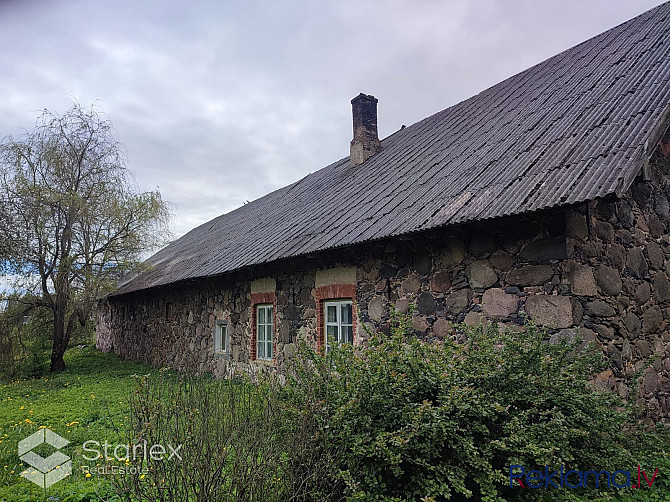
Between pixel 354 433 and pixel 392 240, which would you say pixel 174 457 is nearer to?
pixel 354 433

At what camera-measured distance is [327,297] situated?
7.48m

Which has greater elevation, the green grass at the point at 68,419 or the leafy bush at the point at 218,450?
the leafy bush at the point at 218,450

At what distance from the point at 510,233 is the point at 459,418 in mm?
2413

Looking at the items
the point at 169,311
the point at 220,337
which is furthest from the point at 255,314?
the point at 169,311

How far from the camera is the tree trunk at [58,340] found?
1299 cm

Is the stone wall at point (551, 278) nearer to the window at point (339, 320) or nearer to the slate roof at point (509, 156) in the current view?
the window at point (339, 320)

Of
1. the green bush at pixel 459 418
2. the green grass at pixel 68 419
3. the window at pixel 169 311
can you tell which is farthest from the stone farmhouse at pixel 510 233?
the window at pixel 169 311

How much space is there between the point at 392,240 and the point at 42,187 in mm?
10311

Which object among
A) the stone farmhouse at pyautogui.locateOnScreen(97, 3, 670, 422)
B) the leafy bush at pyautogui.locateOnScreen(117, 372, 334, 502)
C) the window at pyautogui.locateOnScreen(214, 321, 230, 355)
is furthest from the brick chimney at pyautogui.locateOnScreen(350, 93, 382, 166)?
the leafy bush at pyautogui.locateOnScreen(117, 372, 334, 502)

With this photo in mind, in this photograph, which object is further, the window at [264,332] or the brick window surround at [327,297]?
the window at [264,332]

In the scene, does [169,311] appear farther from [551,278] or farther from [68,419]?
[551,278]

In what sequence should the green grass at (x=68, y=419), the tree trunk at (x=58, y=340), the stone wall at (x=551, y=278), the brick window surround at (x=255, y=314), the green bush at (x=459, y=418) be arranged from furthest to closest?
the tree trunk at (x=58, y=340), the brick window surround at (x=255, y=314), the stone wall at (x=551, y=278), the green grass at (x=68, y=419), the green bush at (x=459, y=418)

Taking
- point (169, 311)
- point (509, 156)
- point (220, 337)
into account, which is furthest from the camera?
point (169, 311)

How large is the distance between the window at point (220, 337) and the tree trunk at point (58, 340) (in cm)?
513
